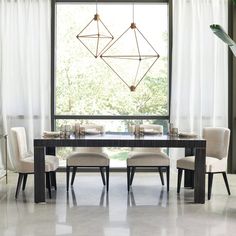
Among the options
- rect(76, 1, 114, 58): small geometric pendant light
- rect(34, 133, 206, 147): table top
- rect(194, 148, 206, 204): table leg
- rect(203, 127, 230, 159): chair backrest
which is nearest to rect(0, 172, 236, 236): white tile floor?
rect(194, 148, 206, 204): table leg

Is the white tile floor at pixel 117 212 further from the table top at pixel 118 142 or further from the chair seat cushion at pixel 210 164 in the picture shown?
the table top at pixel 118 142

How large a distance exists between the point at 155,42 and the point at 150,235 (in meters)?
4.00

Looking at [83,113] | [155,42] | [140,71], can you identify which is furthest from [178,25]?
[83,113]

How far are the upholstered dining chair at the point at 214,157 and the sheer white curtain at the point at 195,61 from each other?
1289 mm

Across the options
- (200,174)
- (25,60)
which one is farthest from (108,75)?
(200,174)

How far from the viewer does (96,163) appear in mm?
5559

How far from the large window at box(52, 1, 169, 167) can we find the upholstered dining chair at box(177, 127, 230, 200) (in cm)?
158

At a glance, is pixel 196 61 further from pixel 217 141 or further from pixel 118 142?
pixel 118 142

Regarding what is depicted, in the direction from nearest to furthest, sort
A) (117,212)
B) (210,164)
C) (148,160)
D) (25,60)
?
1. (117,212)
2. (210,164)
3. (148,160)
4. (25,60)

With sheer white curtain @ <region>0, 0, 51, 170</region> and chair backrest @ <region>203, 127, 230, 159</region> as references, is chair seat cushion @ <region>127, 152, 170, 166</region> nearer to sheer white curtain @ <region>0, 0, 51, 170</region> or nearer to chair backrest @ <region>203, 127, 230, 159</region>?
chair backrest @ <region>203, 127, 230, 159</region>

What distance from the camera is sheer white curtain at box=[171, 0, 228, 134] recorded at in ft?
22.8

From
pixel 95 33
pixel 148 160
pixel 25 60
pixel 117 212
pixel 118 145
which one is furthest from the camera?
pixel 95 33

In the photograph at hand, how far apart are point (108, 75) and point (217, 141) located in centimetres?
236

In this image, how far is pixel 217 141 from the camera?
557 centimetres
